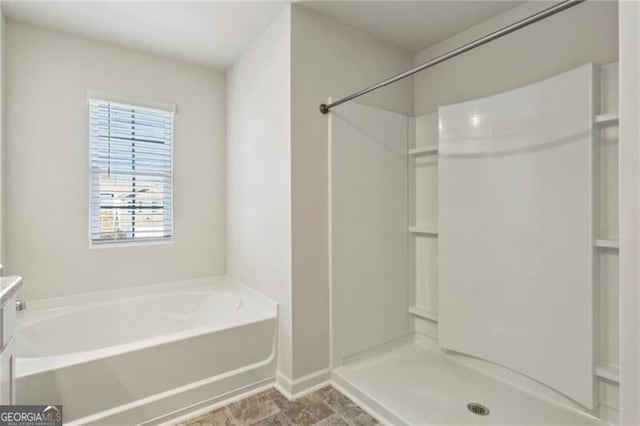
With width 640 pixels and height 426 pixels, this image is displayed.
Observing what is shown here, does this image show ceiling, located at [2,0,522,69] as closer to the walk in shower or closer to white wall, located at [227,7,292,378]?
white wall, located at [227,7,292,378]

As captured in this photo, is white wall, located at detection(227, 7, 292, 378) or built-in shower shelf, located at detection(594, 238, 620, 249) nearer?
built-in shower shelf, located at detection(594, 238, 620, 249)

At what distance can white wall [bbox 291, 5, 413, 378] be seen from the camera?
1.96m

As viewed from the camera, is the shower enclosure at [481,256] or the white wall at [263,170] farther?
the white wall at [263,170]

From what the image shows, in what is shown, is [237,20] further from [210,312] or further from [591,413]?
[591,413]

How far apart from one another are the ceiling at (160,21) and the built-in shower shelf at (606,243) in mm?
2182

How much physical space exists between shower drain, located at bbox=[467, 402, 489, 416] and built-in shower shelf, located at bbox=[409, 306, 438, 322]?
0.65 metres

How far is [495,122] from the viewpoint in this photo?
2.01 metres

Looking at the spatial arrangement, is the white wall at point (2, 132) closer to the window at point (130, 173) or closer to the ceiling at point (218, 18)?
the ceiling at point (218, 18)

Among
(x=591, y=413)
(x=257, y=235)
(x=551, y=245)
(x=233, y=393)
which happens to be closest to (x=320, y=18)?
(x=257, y=235)

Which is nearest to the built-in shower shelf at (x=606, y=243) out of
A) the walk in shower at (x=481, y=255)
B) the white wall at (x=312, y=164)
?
the walk in shower at (x=481, y=255)

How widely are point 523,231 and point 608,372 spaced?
783 millimetres

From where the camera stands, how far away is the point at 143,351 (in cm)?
168

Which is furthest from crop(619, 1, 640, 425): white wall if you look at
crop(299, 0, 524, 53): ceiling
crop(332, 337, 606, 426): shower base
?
crop(299, 0, 524, 53): ceiling

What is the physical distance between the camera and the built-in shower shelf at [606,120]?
1.52 m
